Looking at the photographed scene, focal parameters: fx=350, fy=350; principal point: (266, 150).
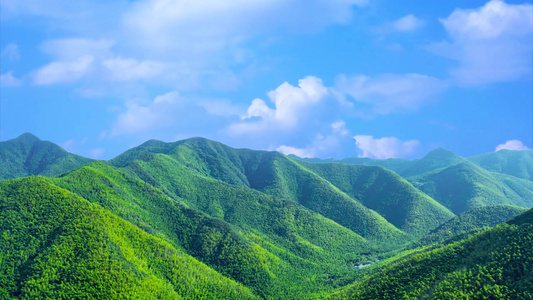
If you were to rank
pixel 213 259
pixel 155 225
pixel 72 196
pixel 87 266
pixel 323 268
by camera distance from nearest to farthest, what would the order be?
pixel 87 266
pixel 72 196
pixel 213 259
pixel 155 225
pixel 323 268

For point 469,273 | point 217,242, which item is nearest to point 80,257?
point 217,242

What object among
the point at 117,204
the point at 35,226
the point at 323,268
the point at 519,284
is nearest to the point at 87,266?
the point at 35,226

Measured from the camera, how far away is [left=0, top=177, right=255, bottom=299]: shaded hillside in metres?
107

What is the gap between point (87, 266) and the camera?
360ft

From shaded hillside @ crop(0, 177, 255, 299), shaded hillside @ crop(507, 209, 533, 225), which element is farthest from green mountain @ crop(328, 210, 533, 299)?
shaded hillside @ crop(0, 177, 255, 299)

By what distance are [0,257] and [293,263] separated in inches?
4581

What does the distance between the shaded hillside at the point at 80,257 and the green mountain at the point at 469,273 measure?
53.5 meters

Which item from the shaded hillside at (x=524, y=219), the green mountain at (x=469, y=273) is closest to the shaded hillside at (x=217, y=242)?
the green mountain at (x=469, y=273)

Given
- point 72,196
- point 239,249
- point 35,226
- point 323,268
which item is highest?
point 72,196

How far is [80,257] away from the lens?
112 m

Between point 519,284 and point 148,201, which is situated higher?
point 148,201

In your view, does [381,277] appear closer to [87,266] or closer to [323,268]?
[323,268]

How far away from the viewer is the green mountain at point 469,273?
86000mm

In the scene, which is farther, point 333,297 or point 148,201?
point 148,201
